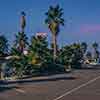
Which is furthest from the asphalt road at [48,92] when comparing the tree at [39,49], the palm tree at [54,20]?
the palm tree at [54,20]

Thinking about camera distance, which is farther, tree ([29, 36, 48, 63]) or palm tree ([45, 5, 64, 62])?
palm tree ([45, 5, 64, 62])

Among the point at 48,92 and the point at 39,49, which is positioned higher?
the point at 39,49

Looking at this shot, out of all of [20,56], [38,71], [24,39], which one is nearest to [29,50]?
[38,71]

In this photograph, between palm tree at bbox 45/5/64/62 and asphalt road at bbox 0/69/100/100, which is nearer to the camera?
asphalt road at bbox 0/69/100/100

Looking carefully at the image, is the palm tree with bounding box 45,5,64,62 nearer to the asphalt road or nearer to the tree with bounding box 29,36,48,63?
the tree with bounding box 29,36,48,63

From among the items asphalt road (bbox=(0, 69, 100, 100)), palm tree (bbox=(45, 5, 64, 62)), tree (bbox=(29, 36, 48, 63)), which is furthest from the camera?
palm tree (bbox=(45, 5, 64, 62))

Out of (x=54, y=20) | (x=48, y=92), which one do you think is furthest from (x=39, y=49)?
(x=48, y=92)

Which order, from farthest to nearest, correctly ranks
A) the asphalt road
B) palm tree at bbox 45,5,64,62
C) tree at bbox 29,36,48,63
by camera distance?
palm tree at bbox 45,5,64,62 < tree at bbox 29,36,48,63 < the asphalt road

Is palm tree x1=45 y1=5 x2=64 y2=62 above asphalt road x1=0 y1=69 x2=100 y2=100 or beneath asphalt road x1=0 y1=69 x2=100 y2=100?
above

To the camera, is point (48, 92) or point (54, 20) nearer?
point (48, 92)

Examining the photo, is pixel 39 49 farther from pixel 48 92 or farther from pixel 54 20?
pixel 48 92

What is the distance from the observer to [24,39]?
320 ft

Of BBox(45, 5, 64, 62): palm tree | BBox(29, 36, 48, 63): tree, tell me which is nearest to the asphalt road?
BBox(29, 36, 48, 63): tree

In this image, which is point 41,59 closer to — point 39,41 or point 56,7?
point 39,41
